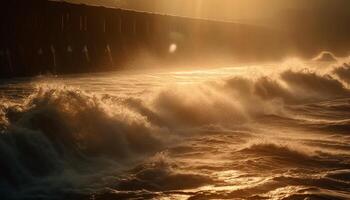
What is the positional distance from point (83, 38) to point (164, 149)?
80.6ft

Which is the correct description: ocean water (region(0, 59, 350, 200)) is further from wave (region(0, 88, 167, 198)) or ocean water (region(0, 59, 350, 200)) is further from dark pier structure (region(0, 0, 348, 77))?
dark pier structure (region(0, 0, 348, 77))

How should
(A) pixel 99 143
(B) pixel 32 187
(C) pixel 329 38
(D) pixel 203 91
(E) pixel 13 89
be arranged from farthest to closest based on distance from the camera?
(C) pixel 329 38 → (E) pixel 13 89 → (D) pixel 203 91 → (A) pixel 99 143 → (B) pixel 32 187

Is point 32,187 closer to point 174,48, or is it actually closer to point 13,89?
point 13,89

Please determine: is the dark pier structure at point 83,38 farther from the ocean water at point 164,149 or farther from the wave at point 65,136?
the wave at point 65,136

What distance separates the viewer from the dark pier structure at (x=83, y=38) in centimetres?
2880

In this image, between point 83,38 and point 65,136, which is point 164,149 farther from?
point 83,38

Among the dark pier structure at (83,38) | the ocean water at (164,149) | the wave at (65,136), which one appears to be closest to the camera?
the ocean water at (164,149)

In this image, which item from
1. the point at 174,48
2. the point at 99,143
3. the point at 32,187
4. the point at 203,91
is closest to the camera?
the point at 32,187

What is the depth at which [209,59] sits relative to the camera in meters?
58.0

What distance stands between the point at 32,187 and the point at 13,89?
14621 mm

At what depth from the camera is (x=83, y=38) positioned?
3481 centimetres

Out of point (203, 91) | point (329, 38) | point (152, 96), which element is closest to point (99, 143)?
point (152, 96)

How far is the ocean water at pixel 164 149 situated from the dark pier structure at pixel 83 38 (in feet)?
45.3

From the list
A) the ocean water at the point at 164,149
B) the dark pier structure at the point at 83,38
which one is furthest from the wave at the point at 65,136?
the dark pier structure at the point at 83,38
